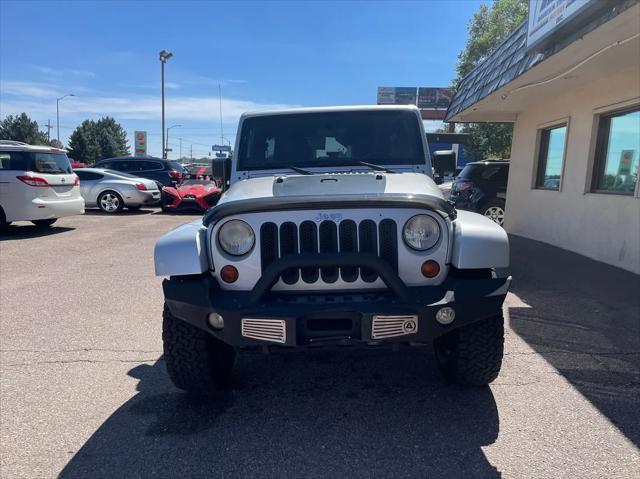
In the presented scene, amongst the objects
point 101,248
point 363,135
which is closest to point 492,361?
point 363,135

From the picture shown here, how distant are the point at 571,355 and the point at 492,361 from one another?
1.33 m

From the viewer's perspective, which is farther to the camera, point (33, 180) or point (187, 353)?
point (33, 180)

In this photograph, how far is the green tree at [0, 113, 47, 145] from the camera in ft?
181

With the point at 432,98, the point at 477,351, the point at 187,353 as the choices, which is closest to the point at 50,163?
the point at 187,353

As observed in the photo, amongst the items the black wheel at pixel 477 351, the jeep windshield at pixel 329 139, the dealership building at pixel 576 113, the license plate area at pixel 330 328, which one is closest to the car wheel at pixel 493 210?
the dealership building at pixel 576 113

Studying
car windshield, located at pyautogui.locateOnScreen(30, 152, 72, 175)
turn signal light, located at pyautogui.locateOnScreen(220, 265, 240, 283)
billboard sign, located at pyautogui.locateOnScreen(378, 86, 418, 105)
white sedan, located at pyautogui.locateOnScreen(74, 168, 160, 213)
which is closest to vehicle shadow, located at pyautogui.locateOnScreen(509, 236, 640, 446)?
turn signal light, located at pyautogui.locateOnScreen(220, 265, 240, 283)

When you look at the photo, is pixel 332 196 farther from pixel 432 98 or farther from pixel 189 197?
pixel 432 98

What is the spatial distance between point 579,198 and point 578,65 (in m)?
2.42

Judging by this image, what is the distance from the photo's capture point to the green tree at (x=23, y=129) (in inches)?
2177

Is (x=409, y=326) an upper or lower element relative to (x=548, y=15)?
lower

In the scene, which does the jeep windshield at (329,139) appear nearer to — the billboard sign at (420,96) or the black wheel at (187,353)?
the black wheel at (187,353)

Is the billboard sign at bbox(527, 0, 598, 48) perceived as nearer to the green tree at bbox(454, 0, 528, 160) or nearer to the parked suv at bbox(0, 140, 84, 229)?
the parked suv at bbox(0, 140, 84, 229)

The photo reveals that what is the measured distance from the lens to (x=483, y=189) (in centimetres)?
1191

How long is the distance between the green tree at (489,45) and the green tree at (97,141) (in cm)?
4834
